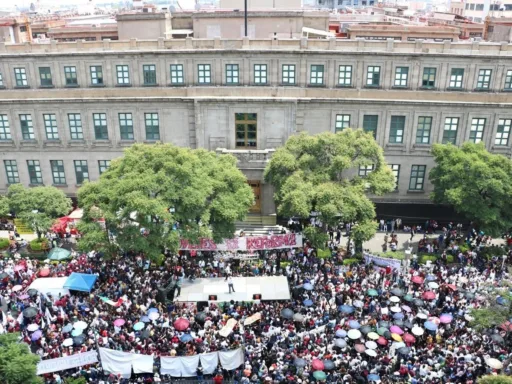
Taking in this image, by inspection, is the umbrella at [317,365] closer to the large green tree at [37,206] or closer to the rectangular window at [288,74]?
the large green tree at [37,206]

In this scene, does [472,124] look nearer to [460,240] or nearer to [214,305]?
[460,240]

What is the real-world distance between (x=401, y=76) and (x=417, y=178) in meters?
10.0

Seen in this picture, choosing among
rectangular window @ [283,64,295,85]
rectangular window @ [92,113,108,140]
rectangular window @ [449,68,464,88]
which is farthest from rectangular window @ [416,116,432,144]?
rectangular window @ [92,113,108,140]

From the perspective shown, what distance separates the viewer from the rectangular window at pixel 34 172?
166ft

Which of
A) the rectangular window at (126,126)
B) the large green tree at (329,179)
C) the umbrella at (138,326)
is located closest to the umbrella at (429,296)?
the large green tree at (329,179)

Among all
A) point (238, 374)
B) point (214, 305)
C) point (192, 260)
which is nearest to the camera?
point (238, 374)

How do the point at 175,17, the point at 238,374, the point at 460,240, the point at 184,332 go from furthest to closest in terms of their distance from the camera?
1. the point at 175,17
2. the point at 460,240
3. the point at 184,332
4. the point at 238,374

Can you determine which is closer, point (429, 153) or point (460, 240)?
point (460, 240)

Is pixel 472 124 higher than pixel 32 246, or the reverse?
pixel 472 124

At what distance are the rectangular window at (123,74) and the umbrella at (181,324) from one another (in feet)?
88.7

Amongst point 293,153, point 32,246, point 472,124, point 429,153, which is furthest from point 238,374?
point 472,124

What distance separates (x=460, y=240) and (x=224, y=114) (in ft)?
79.9

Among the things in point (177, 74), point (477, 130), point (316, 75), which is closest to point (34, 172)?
point (177, 74)

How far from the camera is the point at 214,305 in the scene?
33.4 m
